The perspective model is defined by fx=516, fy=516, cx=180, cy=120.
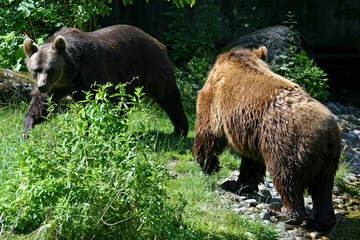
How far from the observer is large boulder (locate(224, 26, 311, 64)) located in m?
9.76

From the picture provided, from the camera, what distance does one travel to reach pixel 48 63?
249 inches

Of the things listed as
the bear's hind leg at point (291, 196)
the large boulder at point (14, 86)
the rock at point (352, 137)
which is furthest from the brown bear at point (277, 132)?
the rock at point (352, 137)

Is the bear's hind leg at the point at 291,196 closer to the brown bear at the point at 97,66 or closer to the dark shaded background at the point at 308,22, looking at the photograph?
the brown bear at the point at 97,66

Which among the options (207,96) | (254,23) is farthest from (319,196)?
(254,23)

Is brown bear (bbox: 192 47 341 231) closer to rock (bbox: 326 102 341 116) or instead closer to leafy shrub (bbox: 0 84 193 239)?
leafy shrub (bbox: 0 84 193 239)

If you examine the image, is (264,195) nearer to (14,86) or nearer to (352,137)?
(352,137)

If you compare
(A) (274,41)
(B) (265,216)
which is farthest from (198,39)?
(B) (265,216)

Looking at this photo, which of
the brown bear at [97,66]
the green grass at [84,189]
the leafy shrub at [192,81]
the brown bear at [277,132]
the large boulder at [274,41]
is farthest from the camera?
the large boulder at [274,41]

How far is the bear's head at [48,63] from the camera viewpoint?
6.29m

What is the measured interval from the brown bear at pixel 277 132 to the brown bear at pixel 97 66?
3.73 feet

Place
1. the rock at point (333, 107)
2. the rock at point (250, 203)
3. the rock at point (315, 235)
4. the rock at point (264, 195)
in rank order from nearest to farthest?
the rock at point (315, 235)
the rock at point (250, 203)
the rock at point (264, 195)
the rock at point (333, 107)

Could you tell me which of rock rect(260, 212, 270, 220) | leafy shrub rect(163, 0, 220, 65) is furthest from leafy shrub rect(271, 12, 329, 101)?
rock rect(260, 212, 270, 220)

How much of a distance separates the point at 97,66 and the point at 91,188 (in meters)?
3.21

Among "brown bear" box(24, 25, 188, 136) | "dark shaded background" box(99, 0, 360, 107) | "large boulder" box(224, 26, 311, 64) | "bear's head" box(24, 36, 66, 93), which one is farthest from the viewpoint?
"dark shaded background" box(99, 0, 360, 107)
